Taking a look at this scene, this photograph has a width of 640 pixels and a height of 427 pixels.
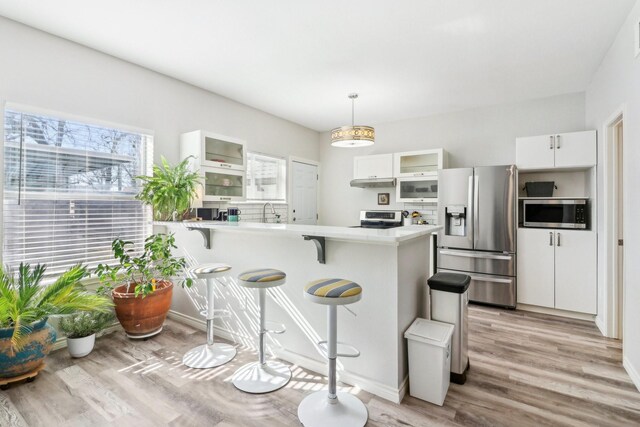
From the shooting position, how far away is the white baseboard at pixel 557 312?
11.7 feet

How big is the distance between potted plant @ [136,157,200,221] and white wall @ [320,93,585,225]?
3136 millimetres

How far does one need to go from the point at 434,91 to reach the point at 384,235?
9.51 feet

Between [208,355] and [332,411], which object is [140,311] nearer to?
[208,355]

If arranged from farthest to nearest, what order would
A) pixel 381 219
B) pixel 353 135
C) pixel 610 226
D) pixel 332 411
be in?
pixel 381 219
pixel 353 135
pixel 610 226
pixel 332 411

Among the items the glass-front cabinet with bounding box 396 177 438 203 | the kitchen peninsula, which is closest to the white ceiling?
the glass-front cabinet with bounding box 396 177 438 203

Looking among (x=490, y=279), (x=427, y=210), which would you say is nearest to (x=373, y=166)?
(x=427, y=210)

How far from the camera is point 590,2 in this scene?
2293 millimetres

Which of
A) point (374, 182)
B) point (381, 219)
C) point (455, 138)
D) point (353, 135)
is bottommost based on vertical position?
point (381, 219)

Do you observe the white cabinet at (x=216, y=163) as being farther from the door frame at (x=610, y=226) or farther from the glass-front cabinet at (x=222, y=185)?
the door frame at (x=610, y=226)

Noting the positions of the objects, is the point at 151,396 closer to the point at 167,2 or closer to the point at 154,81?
the point at 167,2

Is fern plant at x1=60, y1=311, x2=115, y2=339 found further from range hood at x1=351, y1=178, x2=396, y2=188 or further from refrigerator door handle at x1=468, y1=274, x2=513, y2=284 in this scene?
refrigerator door handle at x1=468, y1=274, x2=513, y2=284

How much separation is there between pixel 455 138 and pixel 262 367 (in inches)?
166

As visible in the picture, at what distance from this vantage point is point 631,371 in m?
2.30

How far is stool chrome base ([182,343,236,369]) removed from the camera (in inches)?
96.5
